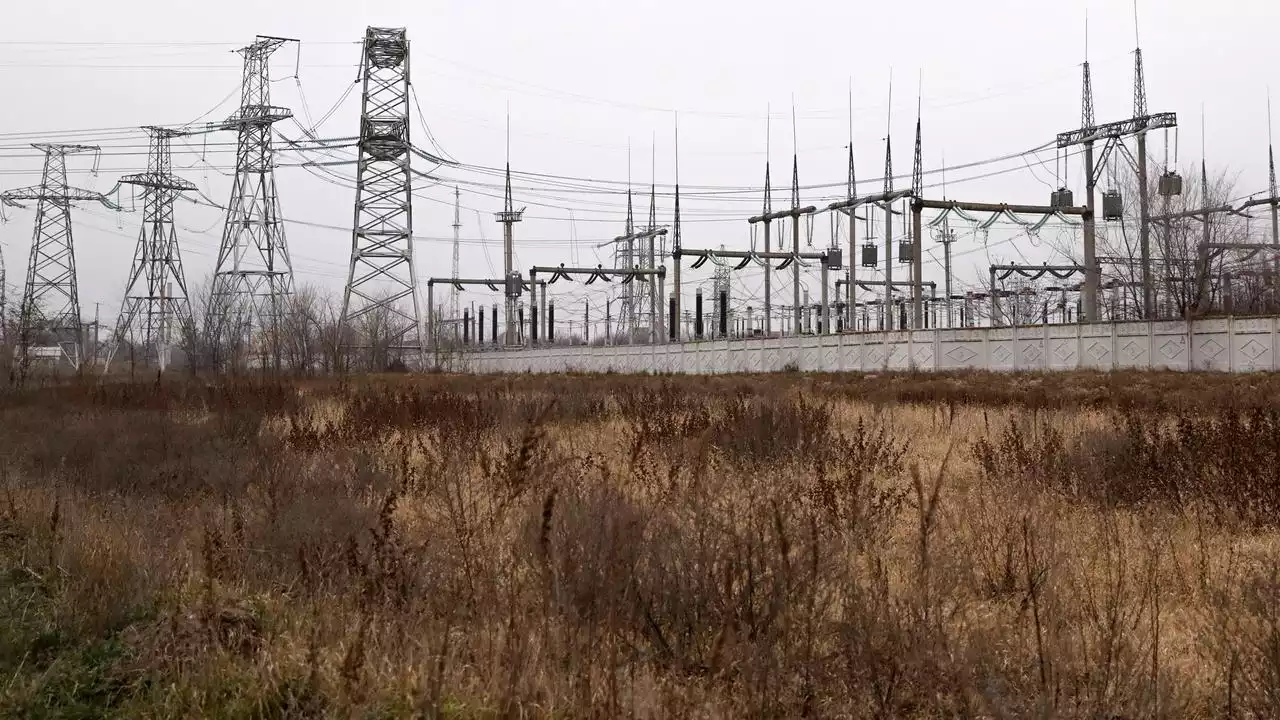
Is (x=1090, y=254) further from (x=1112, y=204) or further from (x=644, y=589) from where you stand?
(x=644, y=589)

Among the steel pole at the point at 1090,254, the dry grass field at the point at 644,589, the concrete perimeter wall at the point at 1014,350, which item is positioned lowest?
the dry grass field at the point at 644,589

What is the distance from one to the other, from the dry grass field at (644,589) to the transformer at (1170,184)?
117 ft

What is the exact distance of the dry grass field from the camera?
3.37m

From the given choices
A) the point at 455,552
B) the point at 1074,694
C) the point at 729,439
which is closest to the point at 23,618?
the point at 455,552

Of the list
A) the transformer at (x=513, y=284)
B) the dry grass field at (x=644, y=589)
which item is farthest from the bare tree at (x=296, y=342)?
the dry grass field at (x=644, y=589)

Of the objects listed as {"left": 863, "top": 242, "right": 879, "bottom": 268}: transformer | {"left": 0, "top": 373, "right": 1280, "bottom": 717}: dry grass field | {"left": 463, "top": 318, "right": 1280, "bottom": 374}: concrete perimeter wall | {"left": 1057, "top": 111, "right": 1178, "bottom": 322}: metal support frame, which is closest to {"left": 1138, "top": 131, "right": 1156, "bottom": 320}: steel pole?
{"left": 1057, "top": 111, "right": 1178, "bottom": 322}: metal support frame

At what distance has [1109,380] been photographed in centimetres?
2309

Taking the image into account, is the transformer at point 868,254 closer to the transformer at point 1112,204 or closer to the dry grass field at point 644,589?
the transformer at point 1112,204

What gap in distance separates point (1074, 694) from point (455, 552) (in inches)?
117

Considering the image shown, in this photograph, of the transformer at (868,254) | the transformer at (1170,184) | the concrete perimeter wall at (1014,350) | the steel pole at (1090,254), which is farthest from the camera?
the transformer at (868,254)

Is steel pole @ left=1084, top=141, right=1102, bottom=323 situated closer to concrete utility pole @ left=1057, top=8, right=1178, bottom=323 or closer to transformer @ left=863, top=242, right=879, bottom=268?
concrete utility pole @ left=1057, top=8, right=1178, bottom=323

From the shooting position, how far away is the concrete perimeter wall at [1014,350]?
26281 mm

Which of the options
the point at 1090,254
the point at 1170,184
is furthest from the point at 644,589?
the point at 1170,184

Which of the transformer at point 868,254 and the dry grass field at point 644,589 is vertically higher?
the transformer at point 868,254
